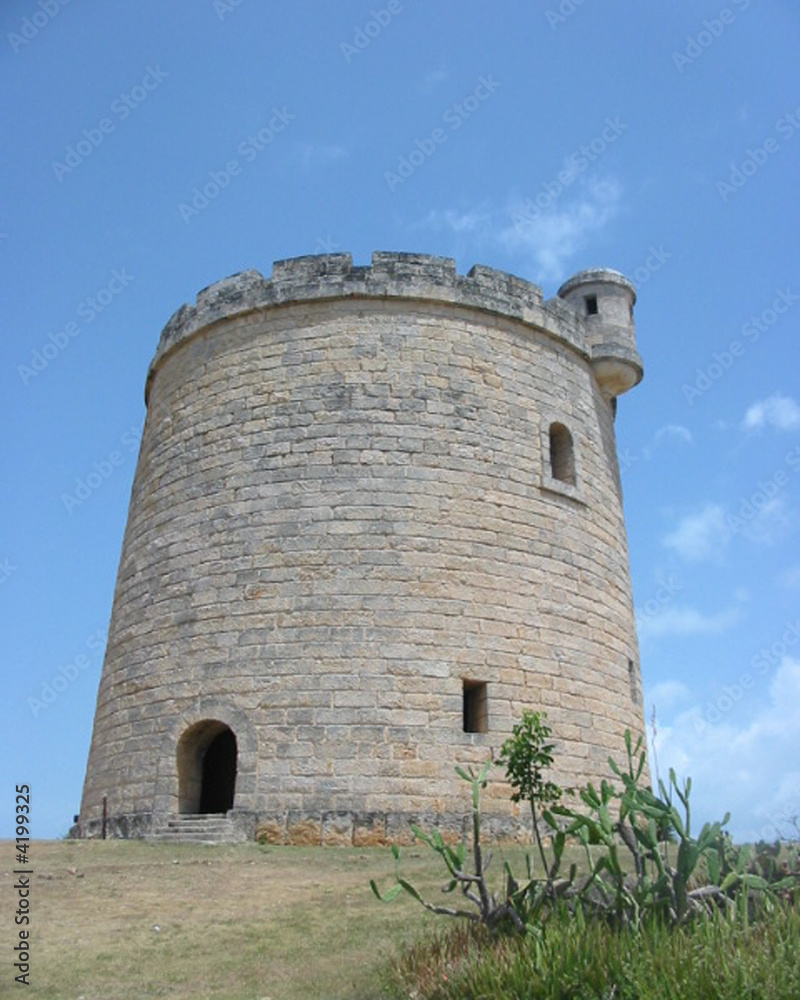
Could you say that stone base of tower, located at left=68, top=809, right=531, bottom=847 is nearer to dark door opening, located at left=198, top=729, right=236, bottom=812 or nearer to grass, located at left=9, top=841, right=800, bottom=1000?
grass, located at left=9, top=841, right=800, bottom=1000

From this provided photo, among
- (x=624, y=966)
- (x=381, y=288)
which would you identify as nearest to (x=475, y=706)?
(x=381, y=288)

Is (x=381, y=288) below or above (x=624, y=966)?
above

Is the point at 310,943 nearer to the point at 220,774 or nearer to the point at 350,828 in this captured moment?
the point at 350,828

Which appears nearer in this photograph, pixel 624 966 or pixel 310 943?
pixel 624 966

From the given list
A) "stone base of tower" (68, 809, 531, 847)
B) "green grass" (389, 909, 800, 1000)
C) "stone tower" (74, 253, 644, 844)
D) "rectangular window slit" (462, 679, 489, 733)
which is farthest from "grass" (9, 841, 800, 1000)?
"rectangular window slit" (462, 679, 489, 733)

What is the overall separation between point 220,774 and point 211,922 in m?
5.56

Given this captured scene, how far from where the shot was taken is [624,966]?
4.39m

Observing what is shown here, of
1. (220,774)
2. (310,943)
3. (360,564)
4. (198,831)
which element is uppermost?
(360,564)

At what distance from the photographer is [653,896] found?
512cm

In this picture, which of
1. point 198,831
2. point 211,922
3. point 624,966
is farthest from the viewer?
point 198,831

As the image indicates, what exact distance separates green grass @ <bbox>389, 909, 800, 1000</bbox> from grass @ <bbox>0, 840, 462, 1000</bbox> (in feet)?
1.85

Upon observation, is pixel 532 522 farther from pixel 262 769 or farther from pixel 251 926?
pixel 251 926

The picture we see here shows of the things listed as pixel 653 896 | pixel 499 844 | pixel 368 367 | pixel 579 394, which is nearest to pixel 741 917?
pixel 653 896

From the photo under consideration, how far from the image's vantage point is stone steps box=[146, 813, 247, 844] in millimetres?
9875
